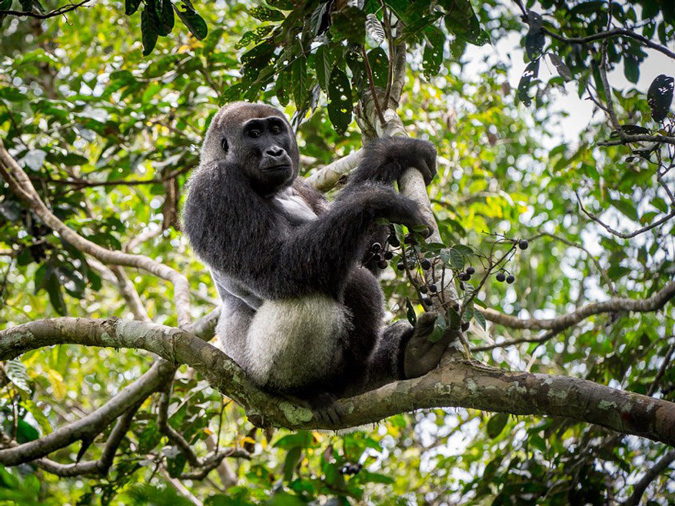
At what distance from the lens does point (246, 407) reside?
154 inches

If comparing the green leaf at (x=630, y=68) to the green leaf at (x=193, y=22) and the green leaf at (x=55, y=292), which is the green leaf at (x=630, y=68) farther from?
the green leaf at (x=55, y=292)

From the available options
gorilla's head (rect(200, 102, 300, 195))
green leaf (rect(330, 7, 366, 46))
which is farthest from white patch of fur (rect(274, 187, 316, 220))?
green leaf (rect(330, 7, 366, 46))

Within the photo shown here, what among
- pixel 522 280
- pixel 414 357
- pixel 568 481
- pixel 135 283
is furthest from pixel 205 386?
pixel 522 280

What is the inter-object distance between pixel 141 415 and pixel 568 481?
11.7ft

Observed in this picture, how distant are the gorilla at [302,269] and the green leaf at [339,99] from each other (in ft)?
1.13

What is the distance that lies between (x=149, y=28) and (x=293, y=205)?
1629 mm

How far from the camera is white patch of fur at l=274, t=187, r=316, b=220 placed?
177 inches

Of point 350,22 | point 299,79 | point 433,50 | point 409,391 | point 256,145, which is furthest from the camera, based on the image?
point 256,145

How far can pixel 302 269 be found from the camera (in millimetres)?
3824

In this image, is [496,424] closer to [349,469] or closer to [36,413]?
[349,469]

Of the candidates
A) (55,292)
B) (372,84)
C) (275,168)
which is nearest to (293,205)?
(275,168)

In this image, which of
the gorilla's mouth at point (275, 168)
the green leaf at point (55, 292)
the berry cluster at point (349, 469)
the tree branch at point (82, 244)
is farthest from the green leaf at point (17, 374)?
the berry cluster at point (349, 469)

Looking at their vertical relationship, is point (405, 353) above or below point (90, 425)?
above

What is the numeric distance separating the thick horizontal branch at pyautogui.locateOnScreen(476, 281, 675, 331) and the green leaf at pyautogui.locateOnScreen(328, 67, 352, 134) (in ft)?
5.14
